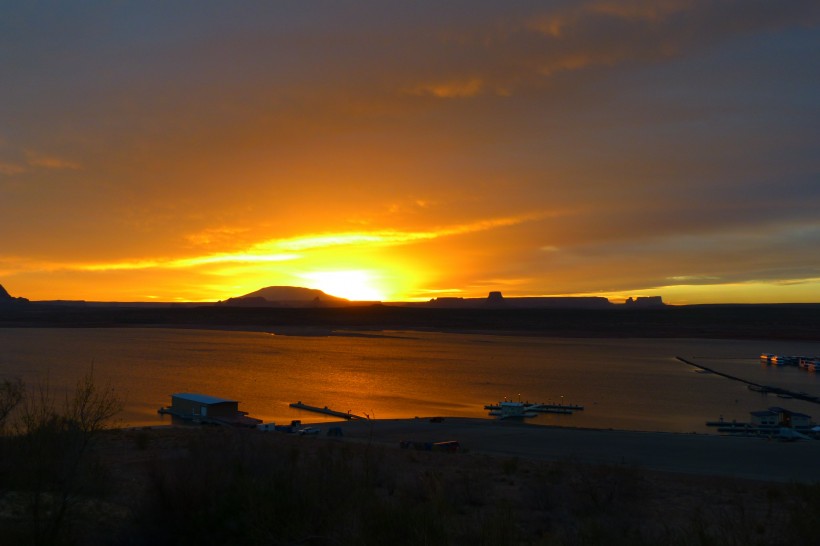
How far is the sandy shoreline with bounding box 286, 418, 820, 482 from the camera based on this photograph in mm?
18656

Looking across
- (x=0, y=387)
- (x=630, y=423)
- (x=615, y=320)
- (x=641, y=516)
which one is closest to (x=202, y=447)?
(x=0, y=387)

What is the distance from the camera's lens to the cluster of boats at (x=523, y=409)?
108 ft

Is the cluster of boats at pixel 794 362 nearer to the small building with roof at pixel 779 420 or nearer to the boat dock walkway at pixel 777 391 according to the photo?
the boat dock walkway at pixel 777 391

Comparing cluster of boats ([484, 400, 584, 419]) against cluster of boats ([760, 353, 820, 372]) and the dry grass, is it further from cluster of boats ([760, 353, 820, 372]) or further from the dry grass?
cluster of boats ([760, 353, 820, 372])

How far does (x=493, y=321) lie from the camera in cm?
12938

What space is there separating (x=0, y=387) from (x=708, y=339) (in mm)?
105234

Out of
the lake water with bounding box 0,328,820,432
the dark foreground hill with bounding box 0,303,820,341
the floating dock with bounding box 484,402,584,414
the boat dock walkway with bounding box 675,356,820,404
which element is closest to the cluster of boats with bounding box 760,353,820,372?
the lake water with bounding box 0,328,820,432

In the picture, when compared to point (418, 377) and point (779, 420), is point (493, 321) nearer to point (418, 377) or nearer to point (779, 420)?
point (418, 377)

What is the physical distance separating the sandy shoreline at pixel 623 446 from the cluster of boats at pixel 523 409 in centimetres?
345

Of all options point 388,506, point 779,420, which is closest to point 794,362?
point 779,420

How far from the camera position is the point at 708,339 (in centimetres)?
10175

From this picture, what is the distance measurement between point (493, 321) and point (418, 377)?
81446 mm

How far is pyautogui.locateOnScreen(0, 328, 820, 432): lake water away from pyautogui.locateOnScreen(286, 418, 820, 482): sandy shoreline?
4.92 metres

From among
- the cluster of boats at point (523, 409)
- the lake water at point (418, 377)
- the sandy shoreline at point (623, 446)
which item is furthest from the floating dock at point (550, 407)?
the sandy shoreline at point (623, 446)
